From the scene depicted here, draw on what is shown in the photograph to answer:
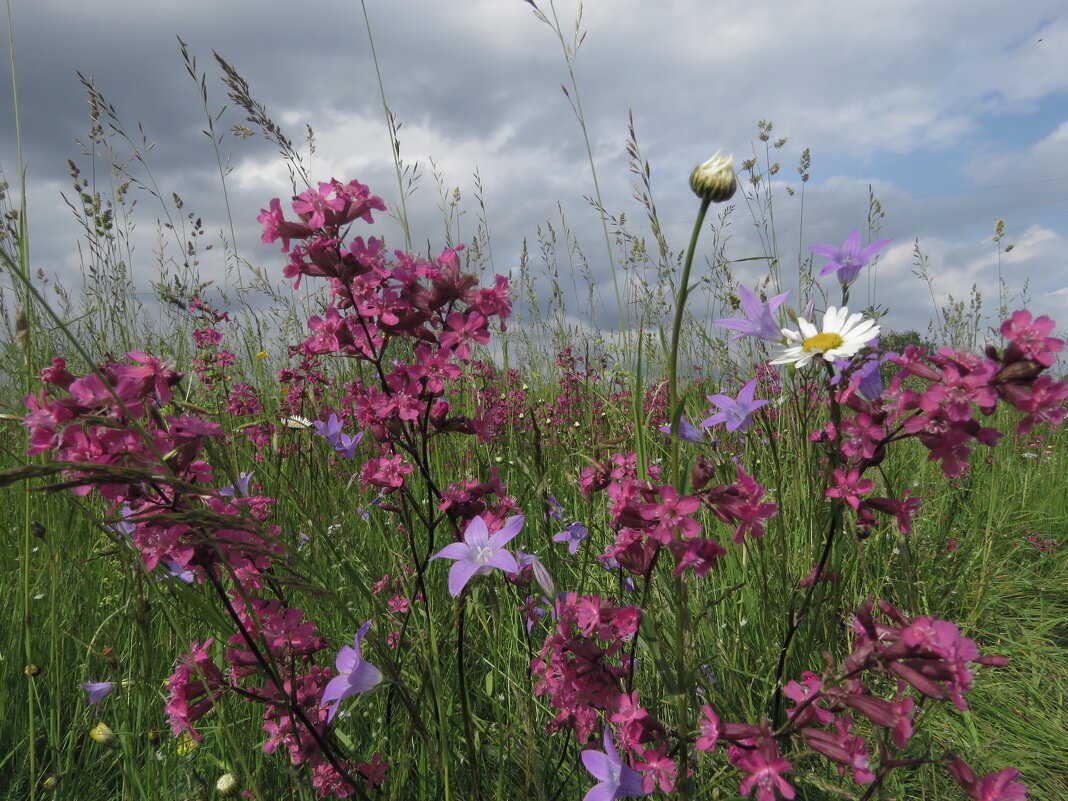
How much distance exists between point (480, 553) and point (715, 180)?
78cm

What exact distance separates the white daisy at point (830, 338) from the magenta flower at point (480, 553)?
604 mm

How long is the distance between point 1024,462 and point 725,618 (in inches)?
155

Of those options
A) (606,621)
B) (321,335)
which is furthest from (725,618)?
(321,335)

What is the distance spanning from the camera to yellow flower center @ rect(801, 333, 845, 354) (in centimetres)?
115

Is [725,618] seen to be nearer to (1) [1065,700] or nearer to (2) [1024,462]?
(1) [1065,700]

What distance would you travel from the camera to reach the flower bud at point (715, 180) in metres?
0.96

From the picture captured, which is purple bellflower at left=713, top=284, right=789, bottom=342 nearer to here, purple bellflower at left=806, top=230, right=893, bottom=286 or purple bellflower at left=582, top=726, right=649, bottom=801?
purple bellflower at left=806, top=230, right=893, bottom=286

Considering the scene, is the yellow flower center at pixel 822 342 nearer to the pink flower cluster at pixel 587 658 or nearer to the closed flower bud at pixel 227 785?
the pink flower cluster at pixel 587 658

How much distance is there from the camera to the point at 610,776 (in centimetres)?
103

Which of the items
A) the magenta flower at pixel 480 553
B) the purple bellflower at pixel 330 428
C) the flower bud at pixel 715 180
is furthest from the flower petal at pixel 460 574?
the purple bellflower at pixel 330 428

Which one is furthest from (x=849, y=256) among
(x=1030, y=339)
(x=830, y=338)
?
(x=1030, y=339)

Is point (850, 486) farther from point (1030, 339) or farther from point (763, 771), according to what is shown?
point (763, 771)

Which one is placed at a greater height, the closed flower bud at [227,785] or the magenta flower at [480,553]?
the magenta flower at [480,553]

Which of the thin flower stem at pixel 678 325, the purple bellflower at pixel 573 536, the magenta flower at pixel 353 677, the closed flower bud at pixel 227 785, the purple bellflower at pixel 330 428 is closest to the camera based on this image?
the thin flower stem at pixel 678 325
